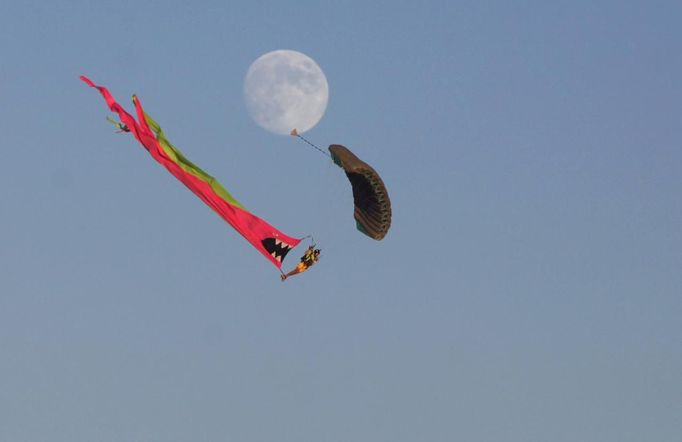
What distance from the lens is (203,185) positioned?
231 feet

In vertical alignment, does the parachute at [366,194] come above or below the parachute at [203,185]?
above

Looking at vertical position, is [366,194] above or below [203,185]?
above

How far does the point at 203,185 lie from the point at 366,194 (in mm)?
8882

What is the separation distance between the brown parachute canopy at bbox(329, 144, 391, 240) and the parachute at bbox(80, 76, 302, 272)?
13.1ft

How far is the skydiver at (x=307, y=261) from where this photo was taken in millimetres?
72875

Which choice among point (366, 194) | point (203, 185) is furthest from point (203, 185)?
point (366, 194)

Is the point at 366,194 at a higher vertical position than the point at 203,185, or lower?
higher

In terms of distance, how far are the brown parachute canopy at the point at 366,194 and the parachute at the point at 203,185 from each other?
13.1ft

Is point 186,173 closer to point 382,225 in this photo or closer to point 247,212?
point 247,212

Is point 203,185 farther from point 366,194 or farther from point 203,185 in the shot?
point 366,194

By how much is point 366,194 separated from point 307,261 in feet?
16.3

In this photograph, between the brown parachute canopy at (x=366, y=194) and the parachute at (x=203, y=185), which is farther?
the brown parachute canopy at (x=366, y=194)

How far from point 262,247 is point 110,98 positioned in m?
12.8

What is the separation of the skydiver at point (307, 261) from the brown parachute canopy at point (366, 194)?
2930mm
